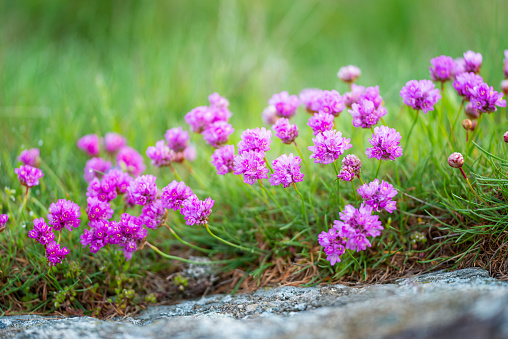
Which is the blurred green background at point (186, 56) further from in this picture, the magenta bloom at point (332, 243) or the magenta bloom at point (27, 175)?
the magenta bloom at point (332, 243)

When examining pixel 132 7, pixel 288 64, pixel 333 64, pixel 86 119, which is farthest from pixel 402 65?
pixel 132 7

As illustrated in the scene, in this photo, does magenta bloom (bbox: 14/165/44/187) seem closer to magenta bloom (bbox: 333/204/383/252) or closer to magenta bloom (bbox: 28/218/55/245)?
magenta bloom (bbox: 28/218/55/245)

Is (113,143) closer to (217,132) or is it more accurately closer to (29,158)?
(29,158)

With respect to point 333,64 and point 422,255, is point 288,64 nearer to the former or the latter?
point 333,64

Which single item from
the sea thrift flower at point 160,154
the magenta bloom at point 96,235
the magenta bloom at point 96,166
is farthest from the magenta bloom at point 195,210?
the magenta bloom at point 96,166

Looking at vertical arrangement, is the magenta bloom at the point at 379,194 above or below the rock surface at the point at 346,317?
above

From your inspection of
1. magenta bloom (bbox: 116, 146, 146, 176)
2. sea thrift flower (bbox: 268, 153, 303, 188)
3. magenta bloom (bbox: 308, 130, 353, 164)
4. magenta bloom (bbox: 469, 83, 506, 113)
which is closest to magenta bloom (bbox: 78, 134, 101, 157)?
magenta bloom (bbox: 116, 146, 146, 176)
